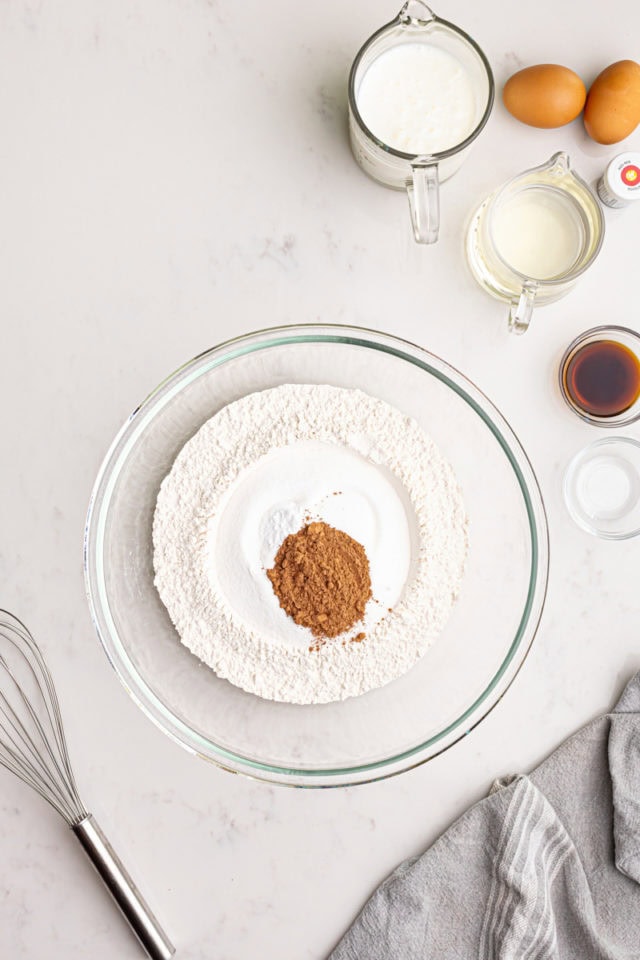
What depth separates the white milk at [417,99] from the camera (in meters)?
1.01

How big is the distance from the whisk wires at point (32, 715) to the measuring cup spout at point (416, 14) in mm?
931

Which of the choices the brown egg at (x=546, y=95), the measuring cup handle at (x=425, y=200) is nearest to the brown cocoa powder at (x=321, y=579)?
the measuring cup handle at (x=425, y=200)

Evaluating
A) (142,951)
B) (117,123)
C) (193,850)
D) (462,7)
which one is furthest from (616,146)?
(142,951)

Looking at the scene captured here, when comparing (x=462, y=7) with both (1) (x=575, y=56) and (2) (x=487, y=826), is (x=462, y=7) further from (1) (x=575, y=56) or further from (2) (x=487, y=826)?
(2) (x=487, y=826)

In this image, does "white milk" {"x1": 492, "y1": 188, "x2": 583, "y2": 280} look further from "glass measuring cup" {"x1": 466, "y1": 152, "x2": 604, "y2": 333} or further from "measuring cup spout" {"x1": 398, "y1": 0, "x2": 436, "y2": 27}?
"measuring cup spout" {"x1": 398, "y1": 0, "x2": 436, "y2": 27}

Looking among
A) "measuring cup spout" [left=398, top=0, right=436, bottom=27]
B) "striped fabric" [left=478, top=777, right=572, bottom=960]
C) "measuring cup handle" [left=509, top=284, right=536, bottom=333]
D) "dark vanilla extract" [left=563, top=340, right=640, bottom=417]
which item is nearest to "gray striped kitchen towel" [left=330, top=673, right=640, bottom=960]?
"striped fabric" [left=478, top=777, right=572, bottom=960]

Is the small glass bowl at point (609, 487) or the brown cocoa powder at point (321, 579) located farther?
the small glass bowl at point (609, 487)

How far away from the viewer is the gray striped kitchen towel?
3.55ft

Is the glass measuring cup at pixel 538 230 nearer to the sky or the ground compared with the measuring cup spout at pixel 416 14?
nearer to the ground

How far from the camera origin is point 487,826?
1095 millimetres

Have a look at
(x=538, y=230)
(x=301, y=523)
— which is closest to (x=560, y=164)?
(x=538, y=230)

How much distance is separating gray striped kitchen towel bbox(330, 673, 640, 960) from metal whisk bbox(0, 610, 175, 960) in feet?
0.92

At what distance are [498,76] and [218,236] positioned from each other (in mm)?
458

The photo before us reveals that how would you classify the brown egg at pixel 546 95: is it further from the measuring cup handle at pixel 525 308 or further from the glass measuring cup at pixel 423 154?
the measuring cup handle at pixel 525 308
